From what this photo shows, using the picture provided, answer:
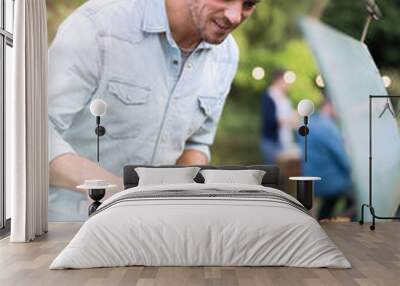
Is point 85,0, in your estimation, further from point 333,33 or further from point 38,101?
point 333,33

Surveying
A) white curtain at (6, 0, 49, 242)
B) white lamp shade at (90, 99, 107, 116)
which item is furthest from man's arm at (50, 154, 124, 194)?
white curtain at (6, 0, 49, 242)

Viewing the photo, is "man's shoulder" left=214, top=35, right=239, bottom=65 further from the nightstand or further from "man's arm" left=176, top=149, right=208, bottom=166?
the nightstand

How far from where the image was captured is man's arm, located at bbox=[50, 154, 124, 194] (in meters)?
8.08

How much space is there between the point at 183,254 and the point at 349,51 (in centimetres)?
433

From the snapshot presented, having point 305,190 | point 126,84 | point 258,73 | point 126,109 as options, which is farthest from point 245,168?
point 126,84

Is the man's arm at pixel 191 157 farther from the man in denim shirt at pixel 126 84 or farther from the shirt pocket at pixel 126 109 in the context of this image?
the shirt pocket at pixel 126 109

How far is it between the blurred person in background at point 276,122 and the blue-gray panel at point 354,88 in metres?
0.54

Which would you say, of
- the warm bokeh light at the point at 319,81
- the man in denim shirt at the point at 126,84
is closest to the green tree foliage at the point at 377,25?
the warm bokeh light at the point at 319,81

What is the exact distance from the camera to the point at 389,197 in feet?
27.5

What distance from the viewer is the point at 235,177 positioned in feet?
23.5

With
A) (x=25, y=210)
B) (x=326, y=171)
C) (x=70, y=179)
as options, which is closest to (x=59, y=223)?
(x=70, y=179)

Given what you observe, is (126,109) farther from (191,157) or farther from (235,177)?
(235,177)

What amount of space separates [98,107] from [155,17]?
1.38m

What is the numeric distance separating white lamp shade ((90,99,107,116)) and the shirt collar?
1.13 m
